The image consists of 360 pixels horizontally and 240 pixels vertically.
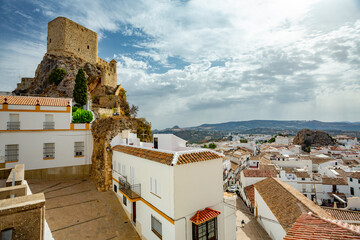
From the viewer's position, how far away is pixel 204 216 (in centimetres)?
963

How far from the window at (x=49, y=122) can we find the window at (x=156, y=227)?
13.5m

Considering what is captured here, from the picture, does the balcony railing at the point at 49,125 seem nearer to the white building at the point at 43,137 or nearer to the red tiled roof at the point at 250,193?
the white building at the point at 43,137

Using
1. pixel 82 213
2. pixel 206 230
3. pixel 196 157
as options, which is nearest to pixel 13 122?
pixel 82 213

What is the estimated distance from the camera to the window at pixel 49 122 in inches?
684

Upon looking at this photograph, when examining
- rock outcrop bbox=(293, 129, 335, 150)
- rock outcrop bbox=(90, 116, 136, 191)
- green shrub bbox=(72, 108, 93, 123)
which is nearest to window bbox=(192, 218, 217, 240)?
rock outcrop bbox=(90, 116, 136, 191)

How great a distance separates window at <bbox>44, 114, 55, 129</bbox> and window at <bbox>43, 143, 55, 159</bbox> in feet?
5.44

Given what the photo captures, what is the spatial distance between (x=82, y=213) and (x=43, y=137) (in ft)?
28.2

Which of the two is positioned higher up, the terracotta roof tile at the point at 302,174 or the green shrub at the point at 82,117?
the green shrub at the point at 82,117

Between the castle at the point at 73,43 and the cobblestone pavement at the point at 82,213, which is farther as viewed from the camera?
the castle at the point at 73,43

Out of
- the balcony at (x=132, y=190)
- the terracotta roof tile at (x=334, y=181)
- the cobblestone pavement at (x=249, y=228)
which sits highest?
the balcony at (x=132, y=190)

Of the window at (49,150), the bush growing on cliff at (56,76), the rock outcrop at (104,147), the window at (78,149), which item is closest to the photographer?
the rock outcrop at (104,147)

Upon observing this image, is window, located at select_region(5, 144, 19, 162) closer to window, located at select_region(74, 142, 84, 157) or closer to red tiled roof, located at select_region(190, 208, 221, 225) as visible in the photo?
window, located at select_region(74, 142, 84, 157)

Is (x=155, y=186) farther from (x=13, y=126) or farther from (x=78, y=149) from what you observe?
(x=13, y=126)

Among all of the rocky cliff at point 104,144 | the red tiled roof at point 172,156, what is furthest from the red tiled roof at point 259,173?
the red tiled roof at point 172,156
